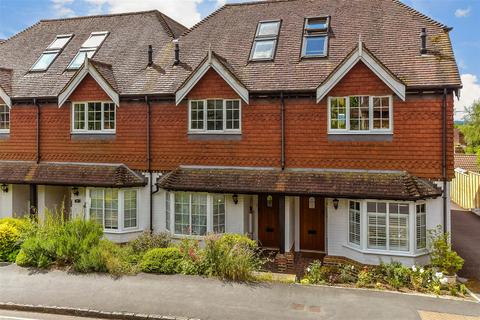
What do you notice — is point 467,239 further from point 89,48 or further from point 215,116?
point 89,48

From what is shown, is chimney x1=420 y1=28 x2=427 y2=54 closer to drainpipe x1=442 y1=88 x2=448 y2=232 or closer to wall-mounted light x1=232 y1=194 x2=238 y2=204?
drainpipe x1=442 y1=88 x2=448 y2=232

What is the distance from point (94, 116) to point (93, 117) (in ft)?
0.21

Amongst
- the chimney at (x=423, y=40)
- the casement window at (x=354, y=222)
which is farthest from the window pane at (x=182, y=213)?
the chimney at (x=423, y=40)

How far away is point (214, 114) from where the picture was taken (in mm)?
15406

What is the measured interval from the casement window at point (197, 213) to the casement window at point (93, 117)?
436 centimetres

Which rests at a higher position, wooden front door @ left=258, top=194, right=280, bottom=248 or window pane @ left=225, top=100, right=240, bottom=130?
window pane @ left=225, top=100, right=240, bottom=130

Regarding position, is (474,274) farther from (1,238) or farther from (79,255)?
(1,238)

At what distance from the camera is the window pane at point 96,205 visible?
623 inches

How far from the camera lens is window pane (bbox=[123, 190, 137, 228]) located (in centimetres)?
1570

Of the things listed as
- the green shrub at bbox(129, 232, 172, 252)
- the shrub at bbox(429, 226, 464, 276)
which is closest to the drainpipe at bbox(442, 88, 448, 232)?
the shrub at bbox(429, 226, 464, 276)

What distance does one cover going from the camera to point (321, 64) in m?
15.2

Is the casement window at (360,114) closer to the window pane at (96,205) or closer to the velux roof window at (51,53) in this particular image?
the window pane at (96,205)

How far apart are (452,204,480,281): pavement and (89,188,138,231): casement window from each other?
1214cm

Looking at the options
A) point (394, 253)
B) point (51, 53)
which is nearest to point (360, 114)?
point (394, 253)
